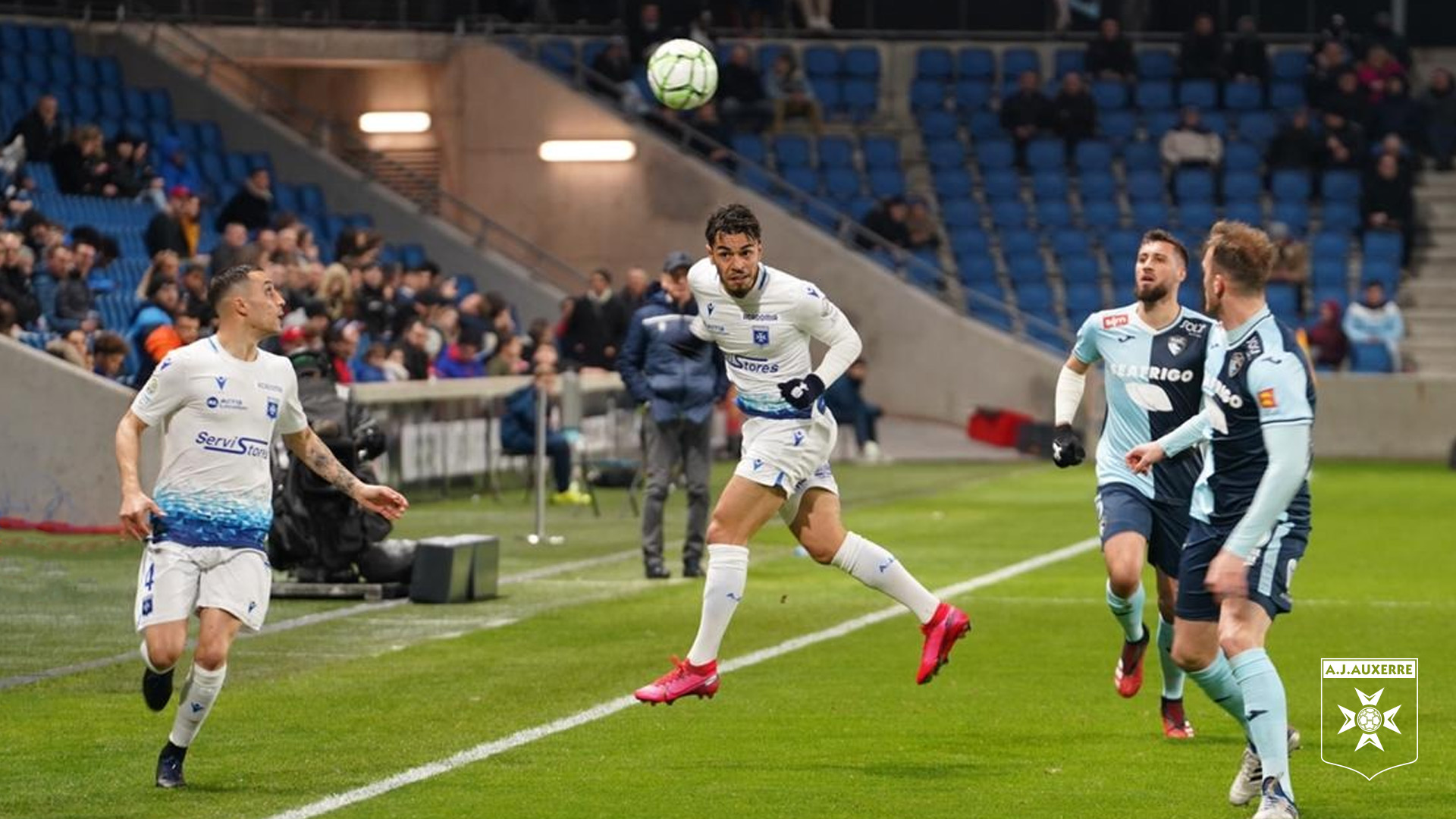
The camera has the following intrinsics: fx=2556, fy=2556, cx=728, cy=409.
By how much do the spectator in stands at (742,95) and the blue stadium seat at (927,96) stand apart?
2.71 m

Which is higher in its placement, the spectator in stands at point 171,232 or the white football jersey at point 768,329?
the white football jersey at point 768,329

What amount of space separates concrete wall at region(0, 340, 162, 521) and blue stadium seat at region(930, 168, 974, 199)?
20417mm

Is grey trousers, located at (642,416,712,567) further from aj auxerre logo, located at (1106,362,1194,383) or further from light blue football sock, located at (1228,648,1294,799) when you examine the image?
light blue football sock, located at (1228,648,1294,799)

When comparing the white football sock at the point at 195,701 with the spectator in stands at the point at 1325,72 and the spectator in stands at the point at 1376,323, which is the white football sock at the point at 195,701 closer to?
the spectator in stands at the point at 1376,323

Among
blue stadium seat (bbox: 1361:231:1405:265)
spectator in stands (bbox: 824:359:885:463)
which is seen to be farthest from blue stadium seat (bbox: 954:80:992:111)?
spectator in stands (bbox: 824:359:885:463)

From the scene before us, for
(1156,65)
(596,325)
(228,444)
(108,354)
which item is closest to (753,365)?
(228,444)

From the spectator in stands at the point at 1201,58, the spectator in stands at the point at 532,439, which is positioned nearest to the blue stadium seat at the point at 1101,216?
the spectator in stands at the point at 1201,58

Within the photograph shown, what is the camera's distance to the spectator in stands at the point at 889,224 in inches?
1443

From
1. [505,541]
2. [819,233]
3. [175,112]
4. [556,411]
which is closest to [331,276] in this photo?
[556,411]

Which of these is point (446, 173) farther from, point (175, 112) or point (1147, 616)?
point (1147, 616)

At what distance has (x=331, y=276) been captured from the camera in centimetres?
2472

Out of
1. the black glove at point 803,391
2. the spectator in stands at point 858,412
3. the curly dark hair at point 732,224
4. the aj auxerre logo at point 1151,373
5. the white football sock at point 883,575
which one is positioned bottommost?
the spectator in stands at point 858,412

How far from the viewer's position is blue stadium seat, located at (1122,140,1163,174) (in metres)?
38.8

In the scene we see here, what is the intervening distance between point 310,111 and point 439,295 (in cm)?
786
